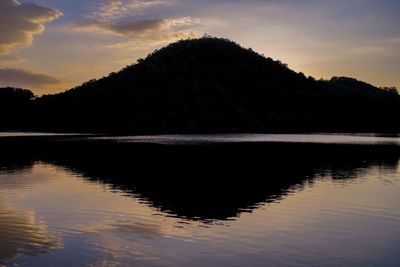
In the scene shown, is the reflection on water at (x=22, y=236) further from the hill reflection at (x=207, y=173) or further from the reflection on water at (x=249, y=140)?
the reflection on water at (x=249, y=140)

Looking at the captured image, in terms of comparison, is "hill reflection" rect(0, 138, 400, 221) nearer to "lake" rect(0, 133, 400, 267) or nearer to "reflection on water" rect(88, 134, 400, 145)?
"lake" rect(0, 133, 400, 267)

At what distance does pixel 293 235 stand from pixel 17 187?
98.7ft

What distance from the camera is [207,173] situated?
6197 cm

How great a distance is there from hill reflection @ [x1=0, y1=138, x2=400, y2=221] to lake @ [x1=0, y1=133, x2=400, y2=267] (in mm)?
156

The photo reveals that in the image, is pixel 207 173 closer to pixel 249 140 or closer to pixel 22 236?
pixel 22 236

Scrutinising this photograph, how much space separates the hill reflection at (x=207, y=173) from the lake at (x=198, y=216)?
0.51 feet

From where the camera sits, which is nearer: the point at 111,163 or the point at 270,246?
the point at 270,246

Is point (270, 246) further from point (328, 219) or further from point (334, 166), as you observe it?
point (334, 166)

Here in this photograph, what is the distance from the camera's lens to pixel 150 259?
23.2 metres

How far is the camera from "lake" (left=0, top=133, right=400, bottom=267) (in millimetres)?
24078

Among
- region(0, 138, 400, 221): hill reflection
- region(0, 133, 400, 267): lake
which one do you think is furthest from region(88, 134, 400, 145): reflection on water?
region(0, 133, 400, 267): lake

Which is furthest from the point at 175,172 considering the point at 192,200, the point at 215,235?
the point at 215,235

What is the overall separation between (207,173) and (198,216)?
89.5 ft

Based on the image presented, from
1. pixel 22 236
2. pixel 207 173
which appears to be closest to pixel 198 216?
pixel 22 236
